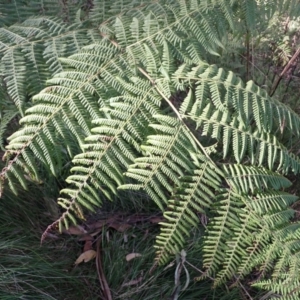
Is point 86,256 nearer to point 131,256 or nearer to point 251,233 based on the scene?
point 131,256

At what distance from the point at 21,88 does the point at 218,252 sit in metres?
0.73

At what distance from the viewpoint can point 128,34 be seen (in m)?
1.41

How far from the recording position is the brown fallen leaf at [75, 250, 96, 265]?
203 centimetres

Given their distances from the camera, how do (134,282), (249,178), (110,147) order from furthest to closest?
1. (134,282)
2. (249,178)
3. (110,147)

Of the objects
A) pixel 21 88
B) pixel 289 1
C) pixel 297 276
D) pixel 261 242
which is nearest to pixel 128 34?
pixel 21 88

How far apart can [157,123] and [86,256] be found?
0.98 m

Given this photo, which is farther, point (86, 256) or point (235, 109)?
point (86, 256)

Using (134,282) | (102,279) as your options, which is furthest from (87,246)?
(134,282)

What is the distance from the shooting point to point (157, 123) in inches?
51.7

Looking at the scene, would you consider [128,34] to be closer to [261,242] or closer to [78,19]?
[78,19]

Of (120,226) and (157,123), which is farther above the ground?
(157,123)

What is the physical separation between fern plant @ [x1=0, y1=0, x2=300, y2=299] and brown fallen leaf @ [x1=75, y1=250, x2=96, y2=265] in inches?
30.8

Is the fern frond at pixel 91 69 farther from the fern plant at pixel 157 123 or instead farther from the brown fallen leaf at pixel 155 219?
the brown fallen leaf at pixel 155 219

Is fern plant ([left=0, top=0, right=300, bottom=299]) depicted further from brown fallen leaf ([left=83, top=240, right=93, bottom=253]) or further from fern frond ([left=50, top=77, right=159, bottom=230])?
brown fallen leaf ([left=83, top=240, right=93, bottom=253])
